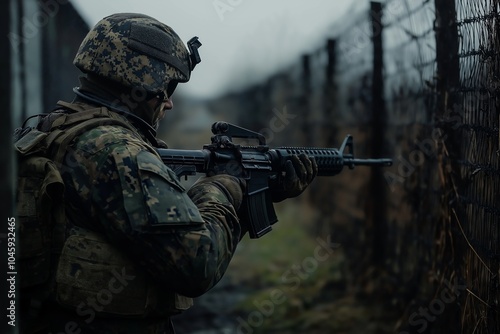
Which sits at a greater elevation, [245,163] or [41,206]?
[245,163]

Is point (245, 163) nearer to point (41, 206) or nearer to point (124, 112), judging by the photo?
point (124, 112)

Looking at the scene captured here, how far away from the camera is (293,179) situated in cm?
331

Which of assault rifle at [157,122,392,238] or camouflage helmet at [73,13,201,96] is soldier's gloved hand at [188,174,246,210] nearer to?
assault rifle at [157,122,392,238]

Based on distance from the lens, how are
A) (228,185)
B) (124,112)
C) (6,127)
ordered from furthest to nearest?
(228,185), (124,112), (6,127)

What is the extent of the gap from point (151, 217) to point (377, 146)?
400 cm

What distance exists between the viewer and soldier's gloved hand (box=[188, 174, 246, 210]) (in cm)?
278

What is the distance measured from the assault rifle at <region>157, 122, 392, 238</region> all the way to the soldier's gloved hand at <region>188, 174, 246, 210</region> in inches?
3.0

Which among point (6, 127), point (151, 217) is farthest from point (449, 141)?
point (6, 127)

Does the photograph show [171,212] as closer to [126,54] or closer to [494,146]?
[126,54]

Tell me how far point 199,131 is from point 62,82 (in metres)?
14.3

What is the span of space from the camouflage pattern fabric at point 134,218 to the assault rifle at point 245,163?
0.38 m

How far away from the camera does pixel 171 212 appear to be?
231cm

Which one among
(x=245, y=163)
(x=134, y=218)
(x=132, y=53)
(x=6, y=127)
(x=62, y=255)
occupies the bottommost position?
(x=62, y=255)

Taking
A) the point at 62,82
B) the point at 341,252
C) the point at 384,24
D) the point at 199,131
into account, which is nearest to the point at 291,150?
the point at 384,24
